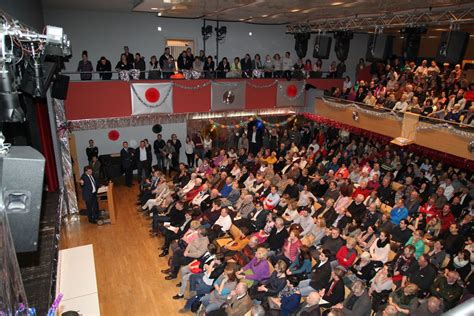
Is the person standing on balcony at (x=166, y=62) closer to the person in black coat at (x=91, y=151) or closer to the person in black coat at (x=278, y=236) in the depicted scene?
the person in black coat at (x=91, y=151)

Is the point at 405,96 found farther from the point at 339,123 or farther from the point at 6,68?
the point at 6,68

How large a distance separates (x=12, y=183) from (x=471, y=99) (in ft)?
42.8

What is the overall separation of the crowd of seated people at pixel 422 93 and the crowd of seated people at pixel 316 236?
1583mm

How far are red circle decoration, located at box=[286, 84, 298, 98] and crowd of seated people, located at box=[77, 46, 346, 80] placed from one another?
1.49 feet

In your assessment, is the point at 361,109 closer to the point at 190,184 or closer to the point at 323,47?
the point at 323,47

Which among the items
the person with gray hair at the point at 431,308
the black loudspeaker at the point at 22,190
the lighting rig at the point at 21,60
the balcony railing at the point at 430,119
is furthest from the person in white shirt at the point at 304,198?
the black loudspeaker at the point at 22,190

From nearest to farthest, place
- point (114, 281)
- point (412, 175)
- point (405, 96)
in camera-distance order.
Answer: point (114, 281), point (412, 175), point (405, 96)

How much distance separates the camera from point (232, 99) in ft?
44.1

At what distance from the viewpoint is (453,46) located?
8672 mm

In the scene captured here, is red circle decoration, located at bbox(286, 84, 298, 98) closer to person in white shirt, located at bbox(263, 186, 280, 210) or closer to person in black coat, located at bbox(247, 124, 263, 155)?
person in black coat, located at bbox(247, 124, 263, 155)

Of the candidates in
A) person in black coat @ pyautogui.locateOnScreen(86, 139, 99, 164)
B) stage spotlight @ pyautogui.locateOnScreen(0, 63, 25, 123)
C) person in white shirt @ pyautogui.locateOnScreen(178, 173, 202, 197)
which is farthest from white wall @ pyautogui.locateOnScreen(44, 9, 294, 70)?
stage spotlight @ pyautogui.locateOnScreen(0, 63, 25, 123)

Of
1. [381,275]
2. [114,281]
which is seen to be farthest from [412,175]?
[114,281]

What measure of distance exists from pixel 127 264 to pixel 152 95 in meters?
6.22

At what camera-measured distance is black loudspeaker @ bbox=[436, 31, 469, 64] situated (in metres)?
8.49
